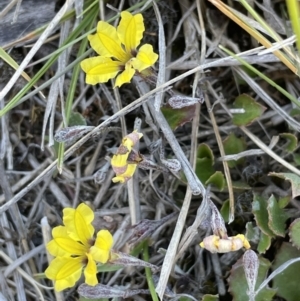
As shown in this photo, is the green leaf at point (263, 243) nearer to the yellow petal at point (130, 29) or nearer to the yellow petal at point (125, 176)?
the yellow petal at point (125, 176)

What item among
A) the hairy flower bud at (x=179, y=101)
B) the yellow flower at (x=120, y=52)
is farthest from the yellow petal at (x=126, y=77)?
the hairy flower bud at (x=179, y=101)

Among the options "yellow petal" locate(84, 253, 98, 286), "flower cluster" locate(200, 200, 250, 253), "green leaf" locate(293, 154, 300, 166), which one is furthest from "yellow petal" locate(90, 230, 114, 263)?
"green leaf" locate(293, 154, 300, 166)

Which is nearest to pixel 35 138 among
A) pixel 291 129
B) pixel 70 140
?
pixel 70 140

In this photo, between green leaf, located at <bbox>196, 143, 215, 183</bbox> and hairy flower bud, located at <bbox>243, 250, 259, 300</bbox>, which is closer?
hairy flower bud, located at <bbox>243, 250, 259, 300</bbox>

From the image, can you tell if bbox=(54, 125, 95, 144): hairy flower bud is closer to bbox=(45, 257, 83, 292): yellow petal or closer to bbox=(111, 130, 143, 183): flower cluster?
bbox=(111, 130, 143, 183): flower cluster

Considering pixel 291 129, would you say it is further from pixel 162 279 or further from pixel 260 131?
pixel 162 279

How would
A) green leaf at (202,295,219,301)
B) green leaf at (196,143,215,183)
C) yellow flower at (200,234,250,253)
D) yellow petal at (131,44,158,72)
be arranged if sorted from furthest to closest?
green leaf at (196,143,215,183) < green leaf at (202,295,219,301) < yellow petal at (131,44,158,72) < yellow flower at (200,234,250,253)
